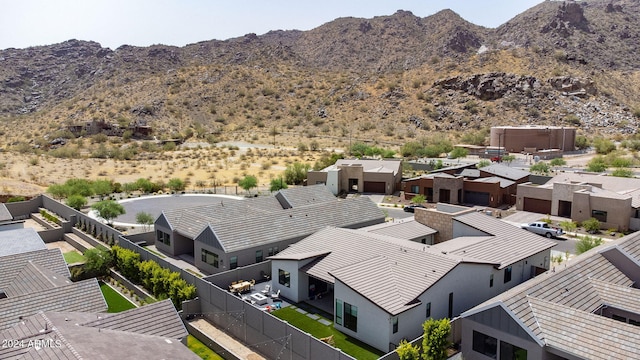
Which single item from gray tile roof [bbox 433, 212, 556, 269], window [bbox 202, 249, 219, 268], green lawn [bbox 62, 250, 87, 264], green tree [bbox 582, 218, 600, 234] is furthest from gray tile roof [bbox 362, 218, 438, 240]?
green lawn [bbox 62, 250, 87, 264]

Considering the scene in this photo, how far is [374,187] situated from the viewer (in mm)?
59000

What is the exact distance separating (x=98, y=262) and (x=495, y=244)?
23.9m

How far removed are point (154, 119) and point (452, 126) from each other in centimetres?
7409

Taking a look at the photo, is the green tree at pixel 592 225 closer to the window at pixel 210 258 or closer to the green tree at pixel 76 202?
the window at pixel 210 258

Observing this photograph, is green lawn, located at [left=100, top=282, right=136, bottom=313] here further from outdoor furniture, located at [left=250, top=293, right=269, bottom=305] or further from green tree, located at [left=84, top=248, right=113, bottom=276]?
outdoor furniture, located at [left=250, top=293, right=269, bottom=305]

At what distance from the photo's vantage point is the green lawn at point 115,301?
1063 inches

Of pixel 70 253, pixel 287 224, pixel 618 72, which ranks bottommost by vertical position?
pixel 70 253

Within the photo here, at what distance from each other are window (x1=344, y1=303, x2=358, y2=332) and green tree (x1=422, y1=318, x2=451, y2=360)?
3.47 m

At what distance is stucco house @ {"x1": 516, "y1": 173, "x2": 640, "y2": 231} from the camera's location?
4066 cm

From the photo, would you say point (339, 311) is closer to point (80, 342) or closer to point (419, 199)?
point (80, 342)

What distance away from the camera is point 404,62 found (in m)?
171

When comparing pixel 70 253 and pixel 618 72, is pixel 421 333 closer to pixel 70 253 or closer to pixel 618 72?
pixel 70 253

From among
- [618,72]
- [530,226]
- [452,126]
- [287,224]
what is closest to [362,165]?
[530,226]

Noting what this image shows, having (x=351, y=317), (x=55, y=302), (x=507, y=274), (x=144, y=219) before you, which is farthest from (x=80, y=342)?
(x=144, y=219)
